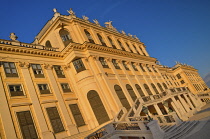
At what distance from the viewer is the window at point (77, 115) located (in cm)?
1841

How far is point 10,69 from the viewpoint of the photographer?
16500 mm

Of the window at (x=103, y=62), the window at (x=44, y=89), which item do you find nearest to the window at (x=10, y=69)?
the window at (x=44, y=89)

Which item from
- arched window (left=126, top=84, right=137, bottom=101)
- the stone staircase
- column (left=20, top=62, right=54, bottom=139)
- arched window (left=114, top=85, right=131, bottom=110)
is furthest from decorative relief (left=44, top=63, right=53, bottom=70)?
the stone staircase

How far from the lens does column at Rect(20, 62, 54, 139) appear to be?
49.1 ft

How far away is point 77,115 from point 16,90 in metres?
7.06

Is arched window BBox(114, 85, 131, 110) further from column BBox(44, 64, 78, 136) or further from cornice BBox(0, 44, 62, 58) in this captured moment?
cornice BBox(0, 44, 62, 58)

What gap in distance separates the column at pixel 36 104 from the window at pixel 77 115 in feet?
12.2

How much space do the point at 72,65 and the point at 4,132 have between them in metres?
10.8

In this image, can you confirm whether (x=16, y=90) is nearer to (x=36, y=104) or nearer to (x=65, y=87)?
(x=36, y=104)

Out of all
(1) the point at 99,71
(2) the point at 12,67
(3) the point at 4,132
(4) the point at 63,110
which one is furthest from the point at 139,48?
(3) the point at 4,132

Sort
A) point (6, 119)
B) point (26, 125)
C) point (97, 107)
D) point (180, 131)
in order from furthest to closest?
point (97, 107), point (26, 125), point (6, 119), point (180, 131)

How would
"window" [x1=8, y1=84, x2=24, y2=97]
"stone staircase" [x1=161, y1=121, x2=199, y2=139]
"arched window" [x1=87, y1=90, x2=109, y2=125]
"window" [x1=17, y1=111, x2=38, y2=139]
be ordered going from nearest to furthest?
1. "stone staircase" [x1=161, y1=121, x2=199, y2=139]
2. "window" [x1=17, y1=111, x2=38, y2=139]
3. "window" [x1=8, y1=84, x2=24, y2=97]
4. "arched window" [x1=87, y1=90, x2=109, y2=125]

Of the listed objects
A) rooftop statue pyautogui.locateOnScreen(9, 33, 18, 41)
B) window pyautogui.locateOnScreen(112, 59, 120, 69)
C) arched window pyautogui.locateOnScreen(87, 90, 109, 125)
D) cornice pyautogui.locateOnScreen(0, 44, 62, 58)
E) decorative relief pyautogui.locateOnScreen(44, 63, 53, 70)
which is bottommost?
arched window pyautogui.locateOnScreen(87, 90, 109, 125)

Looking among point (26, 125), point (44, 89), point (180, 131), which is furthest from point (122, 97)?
point (26, 125)
